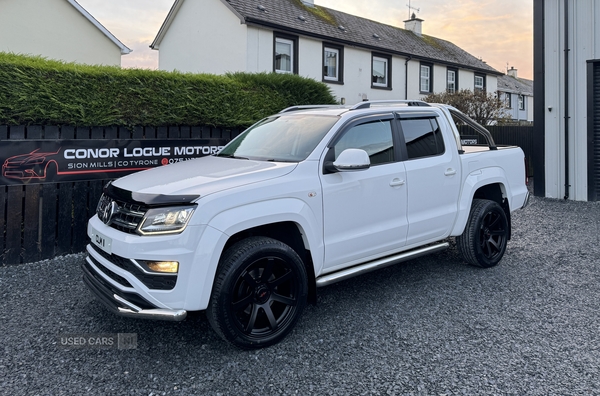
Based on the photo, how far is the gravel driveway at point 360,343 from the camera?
3.22 m

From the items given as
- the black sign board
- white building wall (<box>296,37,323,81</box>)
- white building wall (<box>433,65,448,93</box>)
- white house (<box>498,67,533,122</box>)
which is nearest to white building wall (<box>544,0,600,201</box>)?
the black sign board

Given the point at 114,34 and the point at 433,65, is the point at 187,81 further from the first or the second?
the point at 433,65

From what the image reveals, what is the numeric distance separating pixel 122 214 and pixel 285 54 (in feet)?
51.6

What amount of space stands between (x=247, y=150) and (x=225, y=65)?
1388cm

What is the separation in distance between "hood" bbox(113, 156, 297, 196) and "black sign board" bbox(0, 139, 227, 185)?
2.24m

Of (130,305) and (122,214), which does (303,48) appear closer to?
(122,214)

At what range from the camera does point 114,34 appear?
69.7 feet

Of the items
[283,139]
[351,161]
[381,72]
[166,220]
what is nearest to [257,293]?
[166,220]

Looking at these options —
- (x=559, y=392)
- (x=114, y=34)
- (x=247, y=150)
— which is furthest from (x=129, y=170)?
(x=114, y=34)

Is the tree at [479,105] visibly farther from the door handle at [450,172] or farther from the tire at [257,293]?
the tire at [257,293]

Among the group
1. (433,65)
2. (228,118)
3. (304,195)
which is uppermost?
(433,65)

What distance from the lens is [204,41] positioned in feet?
62.6

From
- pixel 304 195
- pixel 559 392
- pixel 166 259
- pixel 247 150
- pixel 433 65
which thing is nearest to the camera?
pixel 559 392

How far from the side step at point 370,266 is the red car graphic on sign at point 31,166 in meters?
3.86
